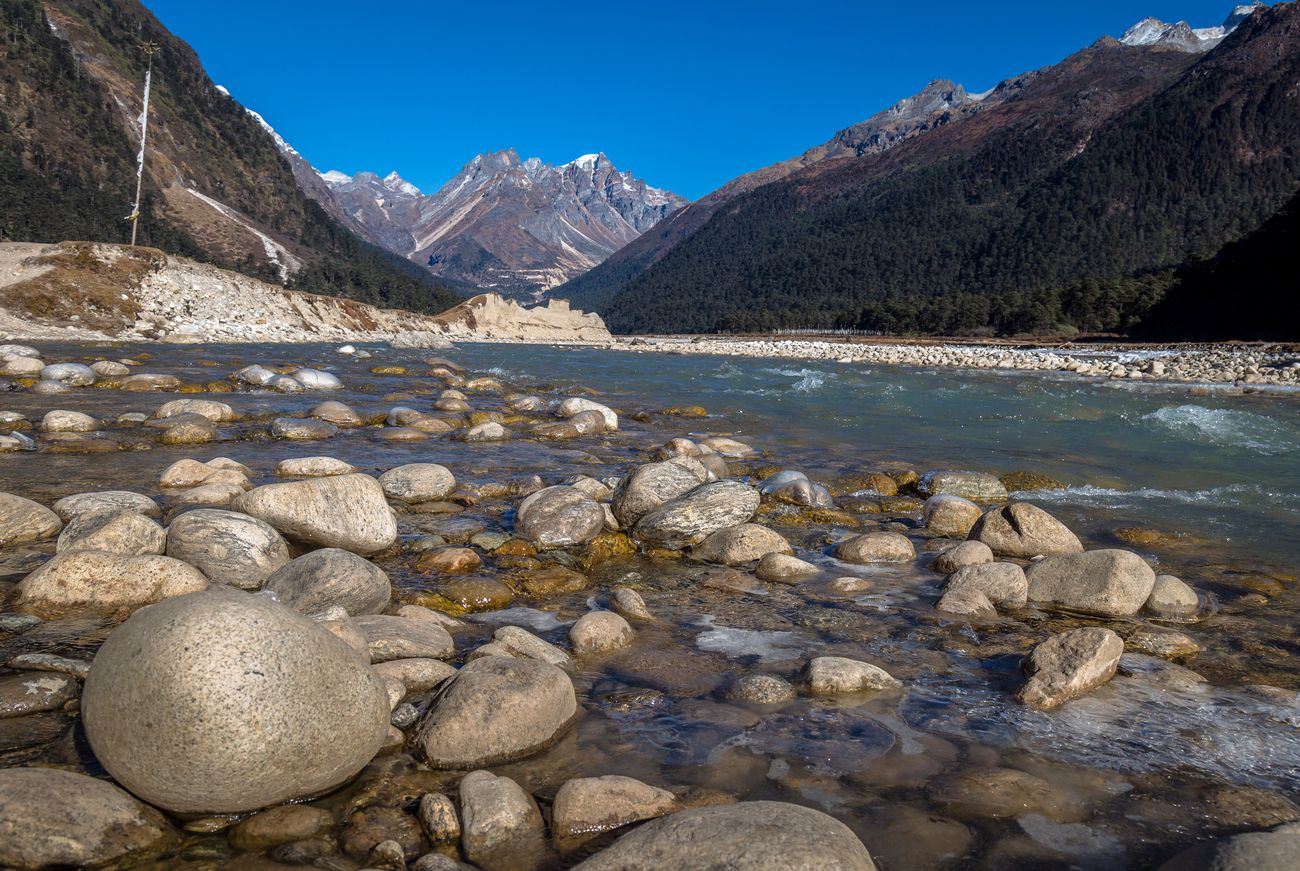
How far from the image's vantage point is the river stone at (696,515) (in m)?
7.52

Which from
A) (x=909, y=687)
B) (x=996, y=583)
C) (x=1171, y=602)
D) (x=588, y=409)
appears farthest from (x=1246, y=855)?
(x=588, y=409)

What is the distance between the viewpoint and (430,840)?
305 cm

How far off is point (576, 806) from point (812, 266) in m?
184

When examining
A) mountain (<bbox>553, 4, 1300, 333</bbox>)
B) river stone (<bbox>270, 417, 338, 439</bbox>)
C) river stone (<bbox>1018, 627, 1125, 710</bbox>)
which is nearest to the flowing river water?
river stone (<bbox>1018, 627, 1125, 710</bbox>)

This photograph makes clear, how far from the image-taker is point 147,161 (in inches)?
4304

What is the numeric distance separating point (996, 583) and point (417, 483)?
6.26 meters

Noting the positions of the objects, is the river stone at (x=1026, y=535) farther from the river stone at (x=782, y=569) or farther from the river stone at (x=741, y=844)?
the river stone at (x=741, y=844)

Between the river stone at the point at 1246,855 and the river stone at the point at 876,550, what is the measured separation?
14.2 feet

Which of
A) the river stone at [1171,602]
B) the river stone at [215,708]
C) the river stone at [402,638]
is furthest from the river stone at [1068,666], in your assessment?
the river stone at [215,708]

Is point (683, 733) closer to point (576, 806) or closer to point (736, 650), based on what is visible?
point (576, 806)

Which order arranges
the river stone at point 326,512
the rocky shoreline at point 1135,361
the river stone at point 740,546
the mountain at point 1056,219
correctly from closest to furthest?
the river stone at point 326,512 → the river stone at point 740,546 → the rocky shoreline at point 1135,361 → the mountain at point 1056,219

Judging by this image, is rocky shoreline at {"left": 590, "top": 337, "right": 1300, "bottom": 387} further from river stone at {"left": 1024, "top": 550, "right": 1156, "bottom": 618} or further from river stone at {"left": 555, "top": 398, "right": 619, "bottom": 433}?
river stone at {"left": 1024, "top": 550, "right": 1156, "bottom": 618}

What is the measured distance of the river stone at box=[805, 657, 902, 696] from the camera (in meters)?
4.45

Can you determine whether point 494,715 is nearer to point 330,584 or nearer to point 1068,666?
point 330,584
